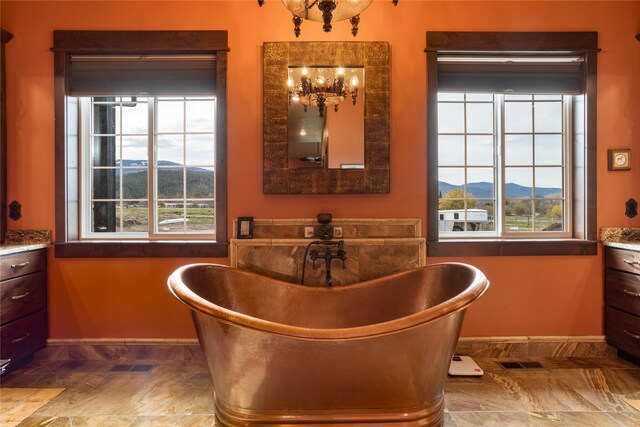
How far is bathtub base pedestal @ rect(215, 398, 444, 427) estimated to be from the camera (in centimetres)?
163

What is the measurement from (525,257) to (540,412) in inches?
43.0

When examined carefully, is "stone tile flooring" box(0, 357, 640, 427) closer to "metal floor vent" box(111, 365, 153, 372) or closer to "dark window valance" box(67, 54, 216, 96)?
"metal floor vent" box(111, 365, 153, 372)

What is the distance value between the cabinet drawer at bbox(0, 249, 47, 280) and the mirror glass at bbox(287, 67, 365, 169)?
191 cm

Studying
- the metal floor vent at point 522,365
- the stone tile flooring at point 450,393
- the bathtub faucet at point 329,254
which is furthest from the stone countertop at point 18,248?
the metal floor vent at point 522,365

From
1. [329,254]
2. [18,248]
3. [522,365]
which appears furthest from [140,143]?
[522,365]

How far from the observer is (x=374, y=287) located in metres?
2.33

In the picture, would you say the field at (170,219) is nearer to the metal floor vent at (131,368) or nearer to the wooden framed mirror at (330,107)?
the wooden framed mirror at (330,107)

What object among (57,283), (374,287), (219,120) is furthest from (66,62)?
(374,287)

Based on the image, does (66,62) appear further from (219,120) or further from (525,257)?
(525,257)

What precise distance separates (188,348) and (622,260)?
3.16 metres

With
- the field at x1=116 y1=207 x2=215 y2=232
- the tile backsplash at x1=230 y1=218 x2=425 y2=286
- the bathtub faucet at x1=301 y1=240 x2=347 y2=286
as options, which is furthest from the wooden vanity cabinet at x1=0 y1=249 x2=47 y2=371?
the bathtub faucet at x1=301 y1=240 x2=347 y2=286

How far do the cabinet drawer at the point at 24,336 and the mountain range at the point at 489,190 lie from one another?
3.14 meters

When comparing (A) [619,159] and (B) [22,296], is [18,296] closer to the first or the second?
(B) [22,296]

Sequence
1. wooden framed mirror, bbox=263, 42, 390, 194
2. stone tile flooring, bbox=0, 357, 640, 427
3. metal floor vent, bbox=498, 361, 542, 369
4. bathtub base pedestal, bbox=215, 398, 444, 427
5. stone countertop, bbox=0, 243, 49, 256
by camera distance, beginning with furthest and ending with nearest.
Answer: wooden framed mirror, bbox=263, 42, 390, 194, metal floor vent, bbox=498, 361, 542, 369, stone countertop, bbox=0, 243, 49, 256, stone tile flooring, bbox=0, 357, 640, 427, bathtub base pedestal, bbox=215, 398, 444, 427
